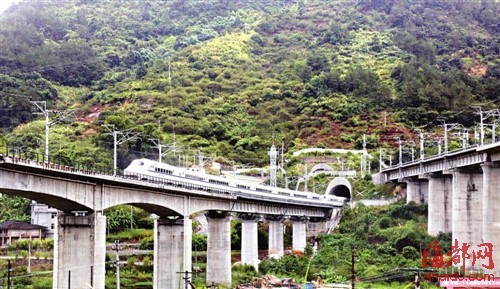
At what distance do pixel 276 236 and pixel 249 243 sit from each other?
9853mm

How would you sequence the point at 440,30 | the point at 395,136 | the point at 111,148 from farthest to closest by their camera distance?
1. the point at 440,30
2. the point at 395,136
3. the point at 111,148

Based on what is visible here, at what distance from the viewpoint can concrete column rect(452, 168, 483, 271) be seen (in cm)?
6688

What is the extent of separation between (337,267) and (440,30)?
128558mm

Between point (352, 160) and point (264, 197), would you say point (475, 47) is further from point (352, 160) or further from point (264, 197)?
point (264, 197)

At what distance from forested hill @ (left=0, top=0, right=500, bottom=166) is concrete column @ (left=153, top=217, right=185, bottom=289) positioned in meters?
32.5

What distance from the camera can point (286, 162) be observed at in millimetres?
116500

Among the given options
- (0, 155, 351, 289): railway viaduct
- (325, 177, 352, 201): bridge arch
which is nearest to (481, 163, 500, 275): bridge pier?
(0, 155, 351, 289): railway viaduct

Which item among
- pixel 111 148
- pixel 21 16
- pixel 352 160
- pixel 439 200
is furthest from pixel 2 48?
pixel 439 200

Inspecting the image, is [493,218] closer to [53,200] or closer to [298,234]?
[298,234]

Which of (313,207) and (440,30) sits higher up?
(440,30)

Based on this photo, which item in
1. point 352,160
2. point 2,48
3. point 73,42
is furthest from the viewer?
point 73,42

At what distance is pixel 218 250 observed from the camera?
218 feet

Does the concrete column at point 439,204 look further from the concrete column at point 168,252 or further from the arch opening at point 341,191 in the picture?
the arch opening at point 341,191

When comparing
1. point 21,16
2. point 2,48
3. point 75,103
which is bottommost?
point 75,103
